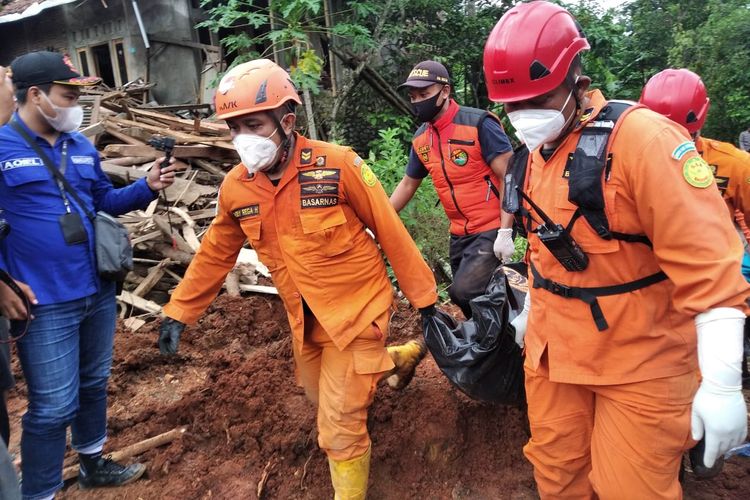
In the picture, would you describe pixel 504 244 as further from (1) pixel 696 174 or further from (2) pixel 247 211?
(1) pixel 696 174

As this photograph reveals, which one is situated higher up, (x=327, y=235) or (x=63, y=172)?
(x=63, y=172)

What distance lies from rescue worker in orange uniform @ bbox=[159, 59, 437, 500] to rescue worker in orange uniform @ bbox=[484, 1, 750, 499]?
91 cm

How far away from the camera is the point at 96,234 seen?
2.87 m

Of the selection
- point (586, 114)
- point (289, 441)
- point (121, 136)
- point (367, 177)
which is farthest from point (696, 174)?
point (121, 136)

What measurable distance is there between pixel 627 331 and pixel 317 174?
157 centimetres

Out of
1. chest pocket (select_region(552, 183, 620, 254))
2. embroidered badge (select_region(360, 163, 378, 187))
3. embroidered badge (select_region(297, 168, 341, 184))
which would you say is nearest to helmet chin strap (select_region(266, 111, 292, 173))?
embroidered badge (select_region(297, 168, 341, 184))

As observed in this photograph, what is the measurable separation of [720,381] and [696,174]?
646 millimetres

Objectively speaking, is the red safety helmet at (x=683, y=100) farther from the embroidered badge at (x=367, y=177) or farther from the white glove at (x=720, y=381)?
the white glove at (x=720, y=381)

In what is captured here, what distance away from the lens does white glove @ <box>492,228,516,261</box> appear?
357 cm

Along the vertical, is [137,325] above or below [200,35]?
below

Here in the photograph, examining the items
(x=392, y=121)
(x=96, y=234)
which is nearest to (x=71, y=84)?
(x=96, y=234)

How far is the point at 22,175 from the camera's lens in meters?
2.60

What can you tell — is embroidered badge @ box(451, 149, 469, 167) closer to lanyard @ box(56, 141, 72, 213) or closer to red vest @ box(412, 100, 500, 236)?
red vest @ box(412, 100, 500, 236)

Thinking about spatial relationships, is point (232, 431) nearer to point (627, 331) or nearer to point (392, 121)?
point (627, 331)
